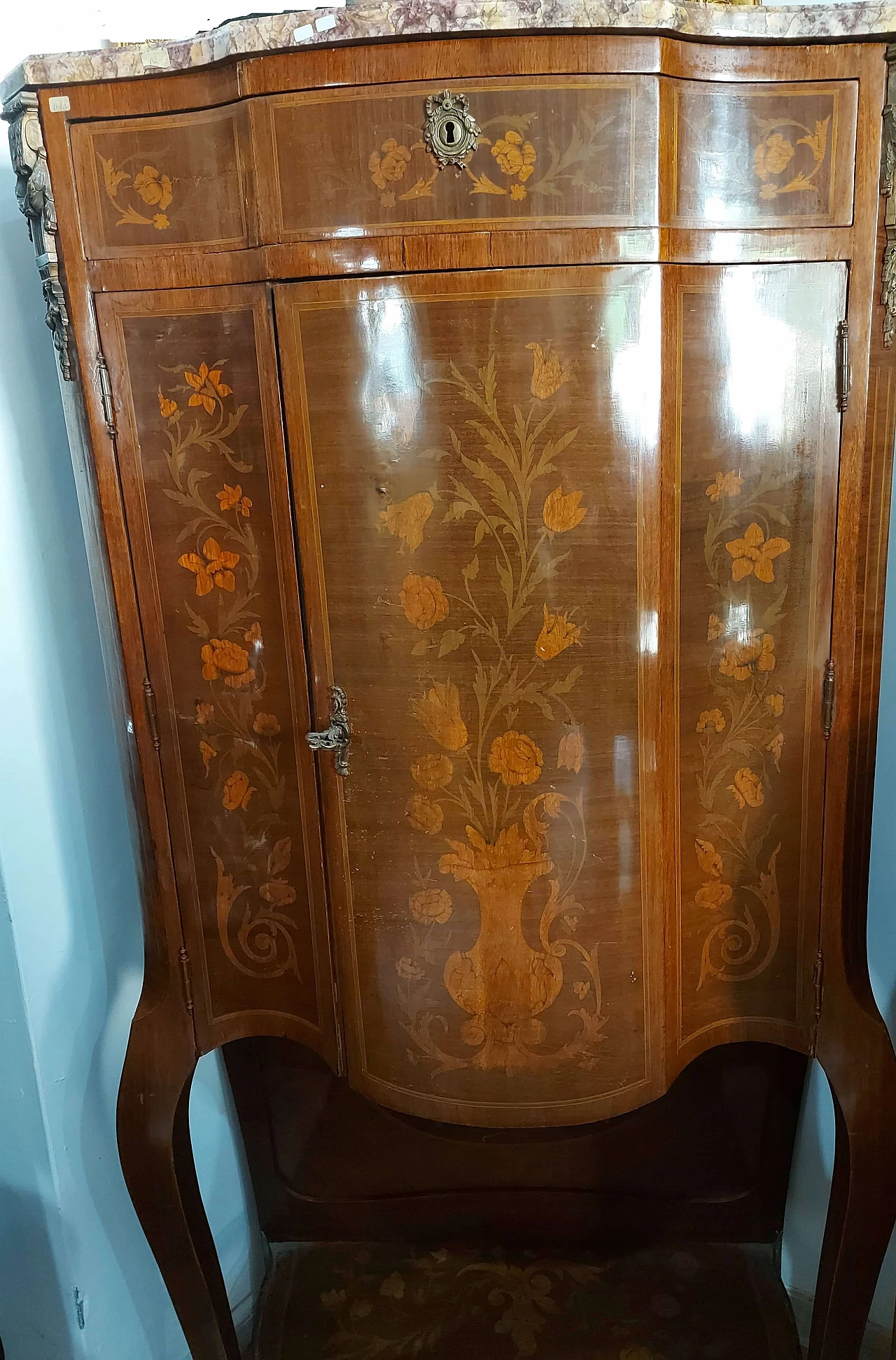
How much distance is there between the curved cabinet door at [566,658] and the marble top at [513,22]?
181 millimetres

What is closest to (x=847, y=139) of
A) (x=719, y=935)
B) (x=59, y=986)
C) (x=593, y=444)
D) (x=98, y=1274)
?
(x=593, y=444)

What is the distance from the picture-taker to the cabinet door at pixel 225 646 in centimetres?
91

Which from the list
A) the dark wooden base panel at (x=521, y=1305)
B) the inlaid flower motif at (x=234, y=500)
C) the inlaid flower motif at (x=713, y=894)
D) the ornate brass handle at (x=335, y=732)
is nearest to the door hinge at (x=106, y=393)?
the inlaid flower motif at (x=234, y=500)

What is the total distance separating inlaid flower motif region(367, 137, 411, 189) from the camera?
0.81 meters

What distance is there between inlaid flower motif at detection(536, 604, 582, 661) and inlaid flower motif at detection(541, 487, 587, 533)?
2.9 inches

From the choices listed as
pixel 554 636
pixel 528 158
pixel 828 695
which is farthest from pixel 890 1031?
pixel 528 158

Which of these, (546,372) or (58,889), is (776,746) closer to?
(546,372)

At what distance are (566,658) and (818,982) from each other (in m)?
0.46

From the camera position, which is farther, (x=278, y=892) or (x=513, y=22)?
(x=278, y=892)

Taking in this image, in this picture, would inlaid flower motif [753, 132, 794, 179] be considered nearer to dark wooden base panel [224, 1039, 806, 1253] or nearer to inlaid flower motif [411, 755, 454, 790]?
inlaid flower motif [411, 755, 454, 790]

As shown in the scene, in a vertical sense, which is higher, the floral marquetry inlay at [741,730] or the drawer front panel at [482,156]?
the drawer front panel at [482,156]

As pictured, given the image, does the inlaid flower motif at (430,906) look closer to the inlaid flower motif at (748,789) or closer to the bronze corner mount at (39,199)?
the inlaid flower motif at (748,789)

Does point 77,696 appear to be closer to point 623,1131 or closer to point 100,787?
point 100,787

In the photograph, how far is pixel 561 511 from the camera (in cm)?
87
